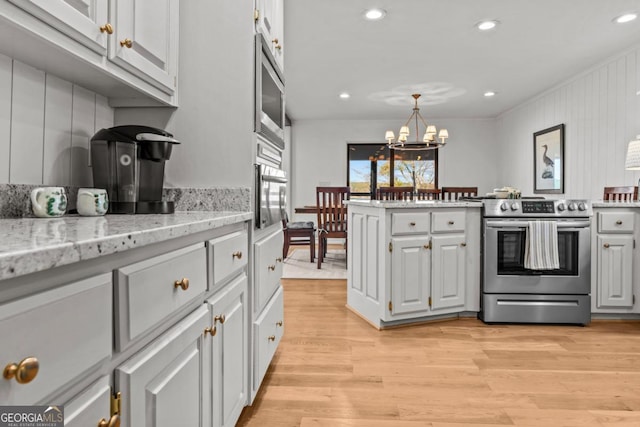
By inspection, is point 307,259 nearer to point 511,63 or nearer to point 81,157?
point 511,63

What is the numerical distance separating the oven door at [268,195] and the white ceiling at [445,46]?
2070mm

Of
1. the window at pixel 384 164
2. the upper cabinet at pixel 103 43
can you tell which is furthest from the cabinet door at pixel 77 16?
the window at pixel 384 164

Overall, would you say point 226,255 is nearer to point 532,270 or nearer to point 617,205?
point 532,270

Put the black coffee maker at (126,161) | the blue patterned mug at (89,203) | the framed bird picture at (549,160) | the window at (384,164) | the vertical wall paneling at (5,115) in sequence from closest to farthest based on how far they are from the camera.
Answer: the vertical wall paneling at (5,115)
the blue patterned mug at (89,203)
the black coffee maker at (126,161)
the framed bird picture at (549,160)
the window at (384,164)

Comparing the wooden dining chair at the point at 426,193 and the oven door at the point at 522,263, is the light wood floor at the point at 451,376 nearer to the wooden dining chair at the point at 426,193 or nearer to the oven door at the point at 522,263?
the oven door at the point at 522,263

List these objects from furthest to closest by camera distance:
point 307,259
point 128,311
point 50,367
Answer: point 307,259, point 128,311, point 50,367

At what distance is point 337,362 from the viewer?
217 cm

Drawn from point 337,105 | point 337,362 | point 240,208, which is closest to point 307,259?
point 337,105

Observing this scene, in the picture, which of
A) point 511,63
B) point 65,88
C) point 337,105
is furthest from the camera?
point 337,105

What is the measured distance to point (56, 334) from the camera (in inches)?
20.1

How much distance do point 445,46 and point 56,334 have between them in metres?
4.47

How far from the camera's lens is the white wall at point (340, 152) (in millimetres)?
7883

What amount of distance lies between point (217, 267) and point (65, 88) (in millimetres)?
868

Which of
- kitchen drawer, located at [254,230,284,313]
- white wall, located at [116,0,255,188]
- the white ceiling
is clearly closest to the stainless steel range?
kitchen drawer, located at [254,230,284,313]
